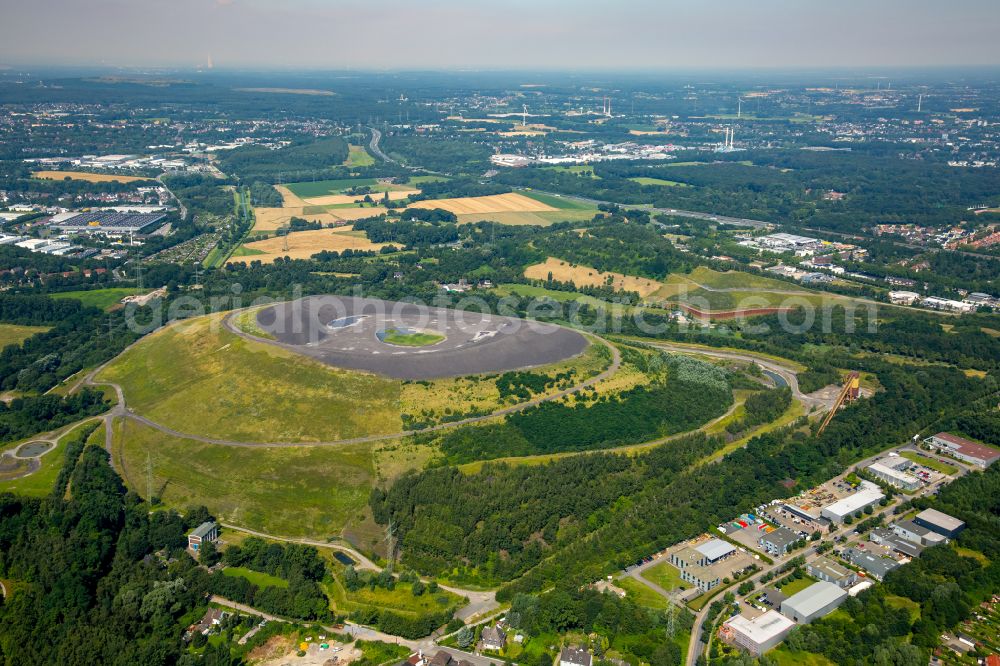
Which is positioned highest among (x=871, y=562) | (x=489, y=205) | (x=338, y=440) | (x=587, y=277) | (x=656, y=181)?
(x=656, y=181)

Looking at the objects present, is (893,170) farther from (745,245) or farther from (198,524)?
(198,524)

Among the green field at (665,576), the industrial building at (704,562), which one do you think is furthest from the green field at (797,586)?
the green field at (665,576)

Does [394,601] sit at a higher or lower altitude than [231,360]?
lower

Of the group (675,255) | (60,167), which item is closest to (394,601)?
(675,255)

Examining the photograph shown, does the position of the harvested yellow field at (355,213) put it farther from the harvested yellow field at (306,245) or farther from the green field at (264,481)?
the green field at (264,481)

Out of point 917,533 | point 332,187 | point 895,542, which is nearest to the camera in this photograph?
point 895,542

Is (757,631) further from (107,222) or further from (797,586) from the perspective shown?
(107,222)

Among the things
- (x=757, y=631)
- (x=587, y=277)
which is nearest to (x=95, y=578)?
(x=757, y=631)
